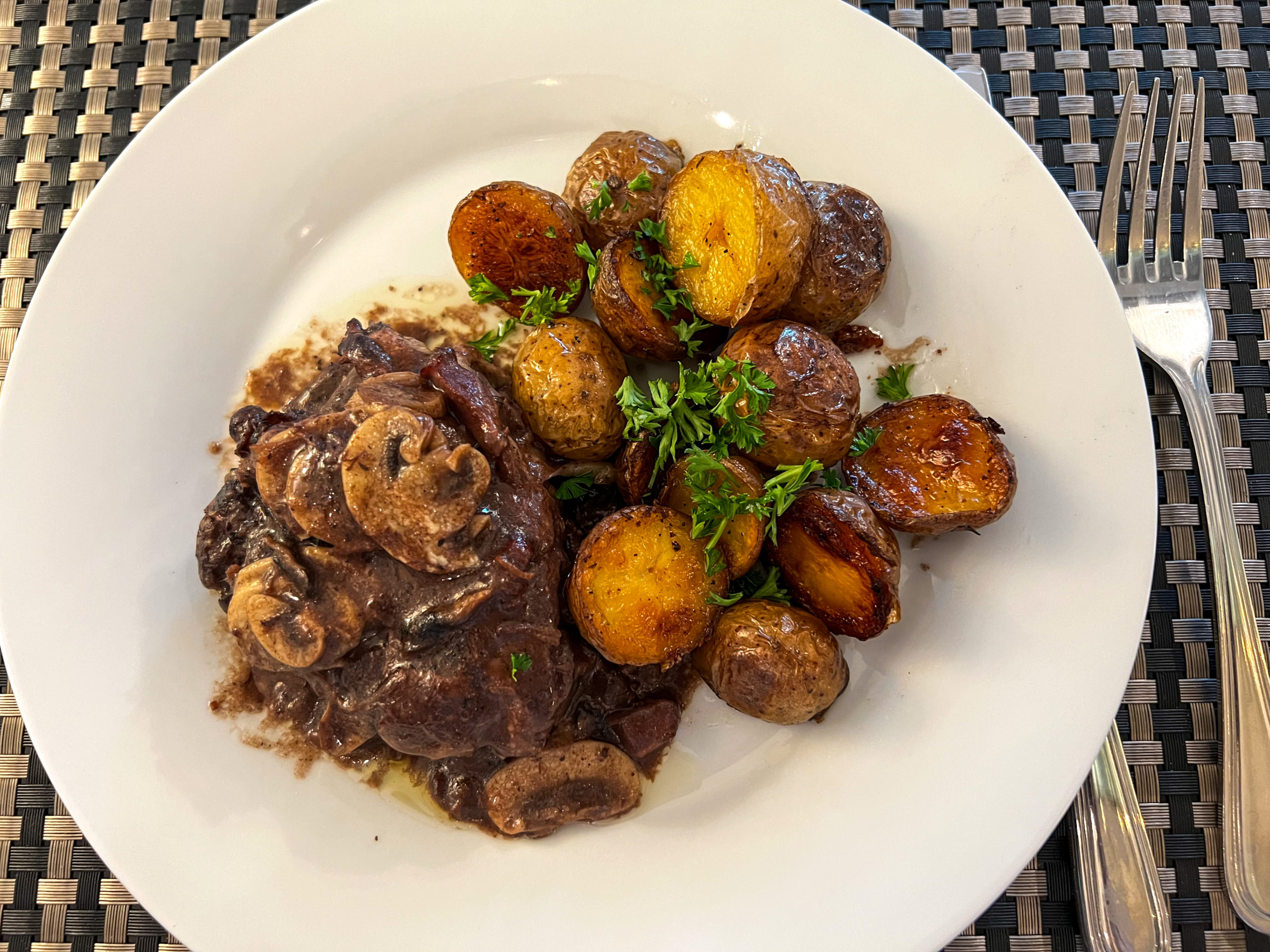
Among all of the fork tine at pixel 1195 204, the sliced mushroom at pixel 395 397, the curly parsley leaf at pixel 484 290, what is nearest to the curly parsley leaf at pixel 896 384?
the fork tine at pixel 1195 204

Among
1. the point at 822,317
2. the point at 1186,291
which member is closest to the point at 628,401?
the point at 822,317

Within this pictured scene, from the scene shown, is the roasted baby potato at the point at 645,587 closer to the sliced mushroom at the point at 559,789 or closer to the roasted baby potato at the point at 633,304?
the sliced mushroom at the point at 559,789

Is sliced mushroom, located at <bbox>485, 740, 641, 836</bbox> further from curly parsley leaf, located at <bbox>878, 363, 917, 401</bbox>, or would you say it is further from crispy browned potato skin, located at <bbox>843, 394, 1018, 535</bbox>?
curly parsley leaf, located at <bbox>878, 363, 917, 401</bbox>

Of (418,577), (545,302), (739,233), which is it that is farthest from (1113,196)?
(418,577)

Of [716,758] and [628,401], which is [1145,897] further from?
[628,401]

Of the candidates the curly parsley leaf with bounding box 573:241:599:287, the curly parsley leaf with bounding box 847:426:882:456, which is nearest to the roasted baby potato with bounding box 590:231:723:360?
the curly parsley leaf with bounding box 573:241:599:287

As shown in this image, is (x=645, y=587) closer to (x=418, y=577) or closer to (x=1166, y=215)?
(x=418, y=577)

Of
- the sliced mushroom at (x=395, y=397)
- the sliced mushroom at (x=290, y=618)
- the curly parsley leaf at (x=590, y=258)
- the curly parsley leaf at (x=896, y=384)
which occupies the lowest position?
the sliced mushroom at (x=290, y=618)
